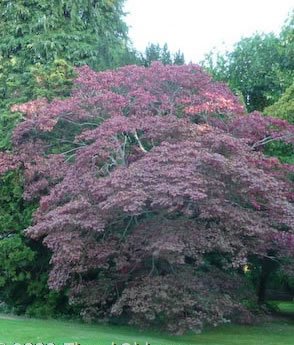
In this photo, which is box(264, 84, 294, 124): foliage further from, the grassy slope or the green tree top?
the grassy slope

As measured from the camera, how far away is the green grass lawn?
10.1 meters

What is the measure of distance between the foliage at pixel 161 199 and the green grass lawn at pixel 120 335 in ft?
1.64

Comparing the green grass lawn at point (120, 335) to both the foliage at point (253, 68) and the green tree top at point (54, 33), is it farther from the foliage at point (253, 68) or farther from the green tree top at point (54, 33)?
the foliage at point (253, 68)

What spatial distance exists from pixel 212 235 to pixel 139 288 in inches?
69.5

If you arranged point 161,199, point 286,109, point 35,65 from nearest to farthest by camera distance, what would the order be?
point 161,199, point 286,109, point 35,65

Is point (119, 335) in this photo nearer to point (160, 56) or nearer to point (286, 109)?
point (286, 109)

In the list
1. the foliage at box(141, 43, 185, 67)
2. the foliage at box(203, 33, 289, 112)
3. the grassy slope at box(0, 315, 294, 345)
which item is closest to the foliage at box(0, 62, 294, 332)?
the grassy slope at box(0, 315, 294, 345)

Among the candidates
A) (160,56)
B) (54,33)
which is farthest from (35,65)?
(160,56)

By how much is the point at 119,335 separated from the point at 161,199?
3.77 meters

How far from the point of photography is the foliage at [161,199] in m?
9.58

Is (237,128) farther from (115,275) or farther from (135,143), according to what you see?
(115,275)

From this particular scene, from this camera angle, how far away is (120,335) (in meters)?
11.4

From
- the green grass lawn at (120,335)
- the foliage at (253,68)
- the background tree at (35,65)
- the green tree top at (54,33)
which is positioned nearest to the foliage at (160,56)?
the background tree at (35,65)

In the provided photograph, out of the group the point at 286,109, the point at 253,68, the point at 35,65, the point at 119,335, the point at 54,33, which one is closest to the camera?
the point at 119,335
